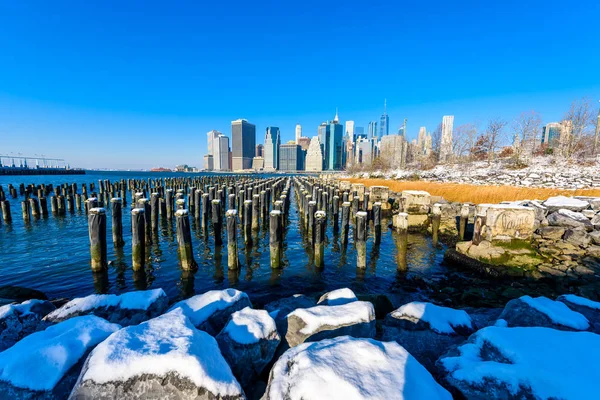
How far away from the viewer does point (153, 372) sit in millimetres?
2121

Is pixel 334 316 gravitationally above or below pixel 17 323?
above

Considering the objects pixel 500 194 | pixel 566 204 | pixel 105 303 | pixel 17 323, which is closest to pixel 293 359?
pixel 105 303

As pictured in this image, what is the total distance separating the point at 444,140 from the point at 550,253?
59710 mm

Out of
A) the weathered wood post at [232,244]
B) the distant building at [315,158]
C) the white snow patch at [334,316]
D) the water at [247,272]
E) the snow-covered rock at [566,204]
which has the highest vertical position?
the distant building at [315,158]

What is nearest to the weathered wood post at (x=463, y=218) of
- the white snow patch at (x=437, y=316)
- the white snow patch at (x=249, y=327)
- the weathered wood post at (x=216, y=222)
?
the white snow patch at (x=437, y=316)

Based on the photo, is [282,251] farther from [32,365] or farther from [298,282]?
[32,365]

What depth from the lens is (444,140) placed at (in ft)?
197

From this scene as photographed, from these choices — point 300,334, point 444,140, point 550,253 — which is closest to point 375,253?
point 550,253

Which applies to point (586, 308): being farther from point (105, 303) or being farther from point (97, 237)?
point (97, 237)

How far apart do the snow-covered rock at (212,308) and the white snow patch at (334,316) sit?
120 cm

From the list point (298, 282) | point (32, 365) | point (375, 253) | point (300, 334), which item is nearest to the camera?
point (32, 365)

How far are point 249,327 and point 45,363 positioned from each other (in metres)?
1.95

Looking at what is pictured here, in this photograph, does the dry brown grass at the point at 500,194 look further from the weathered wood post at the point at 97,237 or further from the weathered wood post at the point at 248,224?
the weathered wood post at the point at 97,237

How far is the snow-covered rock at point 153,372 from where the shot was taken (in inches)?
80.6
